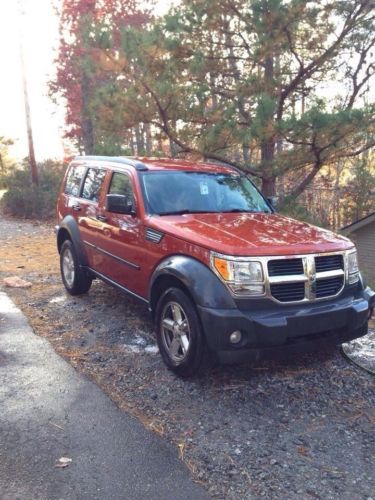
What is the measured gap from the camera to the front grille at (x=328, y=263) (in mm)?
3918

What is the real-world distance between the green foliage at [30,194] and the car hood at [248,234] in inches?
536

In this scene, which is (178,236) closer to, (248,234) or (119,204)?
(248,234)

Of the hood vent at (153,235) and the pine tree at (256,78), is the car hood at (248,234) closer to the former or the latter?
the hood vent at (153,235)

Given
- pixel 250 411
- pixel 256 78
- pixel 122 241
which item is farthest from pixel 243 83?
pixel 250 411

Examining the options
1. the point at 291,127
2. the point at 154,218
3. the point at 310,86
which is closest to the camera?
the point at 154,218

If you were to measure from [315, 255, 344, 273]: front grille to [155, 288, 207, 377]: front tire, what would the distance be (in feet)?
3.59

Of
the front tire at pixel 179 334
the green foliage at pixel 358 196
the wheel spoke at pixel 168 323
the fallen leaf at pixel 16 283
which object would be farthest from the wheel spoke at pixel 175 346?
the green foliage at pixel 358 196

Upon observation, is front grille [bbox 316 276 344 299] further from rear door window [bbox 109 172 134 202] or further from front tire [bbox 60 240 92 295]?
front tire [bbox 60 240 92 295]

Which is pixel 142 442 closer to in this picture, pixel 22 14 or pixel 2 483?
pixel 2 483

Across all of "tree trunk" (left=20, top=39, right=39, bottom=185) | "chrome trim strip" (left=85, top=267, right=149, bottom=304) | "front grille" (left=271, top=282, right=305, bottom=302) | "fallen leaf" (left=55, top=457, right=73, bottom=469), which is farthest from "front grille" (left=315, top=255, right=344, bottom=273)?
"tree trunk" (left=20, top=39, right=39, bottom=185)

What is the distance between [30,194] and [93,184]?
A: 40.4ft

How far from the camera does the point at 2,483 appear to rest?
2.84 metres

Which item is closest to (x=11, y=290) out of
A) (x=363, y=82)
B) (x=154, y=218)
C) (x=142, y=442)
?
(x=154, y=218)

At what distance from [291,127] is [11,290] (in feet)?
16.7
